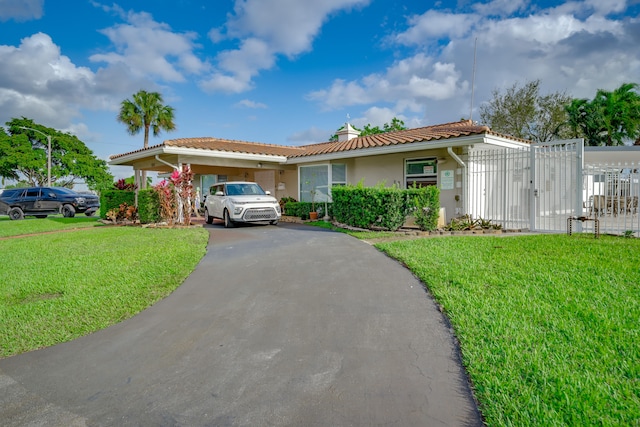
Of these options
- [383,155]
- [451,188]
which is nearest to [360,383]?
[451,188]

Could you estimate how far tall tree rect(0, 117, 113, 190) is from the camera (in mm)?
34969

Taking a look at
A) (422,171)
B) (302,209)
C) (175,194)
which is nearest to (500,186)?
(422,171)

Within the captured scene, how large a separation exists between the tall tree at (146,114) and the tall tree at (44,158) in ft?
44.8

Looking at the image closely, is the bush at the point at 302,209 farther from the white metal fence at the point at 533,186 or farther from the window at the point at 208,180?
the window at the point at 208,180

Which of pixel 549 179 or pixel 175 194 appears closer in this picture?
pixel 549 179

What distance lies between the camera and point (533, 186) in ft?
32.2

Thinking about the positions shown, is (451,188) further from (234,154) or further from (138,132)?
(138,132)

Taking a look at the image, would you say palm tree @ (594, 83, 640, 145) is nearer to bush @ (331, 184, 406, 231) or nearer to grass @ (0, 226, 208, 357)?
bush @ (331, 184, 406, 231)

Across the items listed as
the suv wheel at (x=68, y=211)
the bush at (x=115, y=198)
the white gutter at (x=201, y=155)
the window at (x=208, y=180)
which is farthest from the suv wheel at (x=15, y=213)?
the window at (x=208, y=180)

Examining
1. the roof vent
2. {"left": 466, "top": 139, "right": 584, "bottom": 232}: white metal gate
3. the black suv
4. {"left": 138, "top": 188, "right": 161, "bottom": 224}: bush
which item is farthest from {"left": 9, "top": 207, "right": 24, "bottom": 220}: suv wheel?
{"left": 466, "top": 139, "right": 584, "bottom": 232}: white metal gate

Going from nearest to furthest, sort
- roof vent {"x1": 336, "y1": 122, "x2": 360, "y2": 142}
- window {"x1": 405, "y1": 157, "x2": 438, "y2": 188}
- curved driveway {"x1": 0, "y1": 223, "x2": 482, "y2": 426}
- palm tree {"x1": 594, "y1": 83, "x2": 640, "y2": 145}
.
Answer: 1. curved driveway {"x1": 0, "y1": 223, "x2": 482, "y2": 426}
2. window {"x1": 405, "y1": 157, "x2": 438, "y2": 188}
3. roof vent {"x1": 336, "y1": 122, "x2": 360, "y2": 142}
4. palm tree {"x1": 594, "y1": 83, "x2": 640, "y2": 145}

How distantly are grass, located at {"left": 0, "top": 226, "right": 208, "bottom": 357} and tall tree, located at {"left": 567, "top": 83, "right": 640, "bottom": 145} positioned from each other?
27475mm

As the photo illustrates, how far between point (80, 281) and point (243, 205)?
6.66 m

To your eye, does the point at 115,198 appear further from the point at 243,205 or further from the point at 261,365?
the point at 261,365
